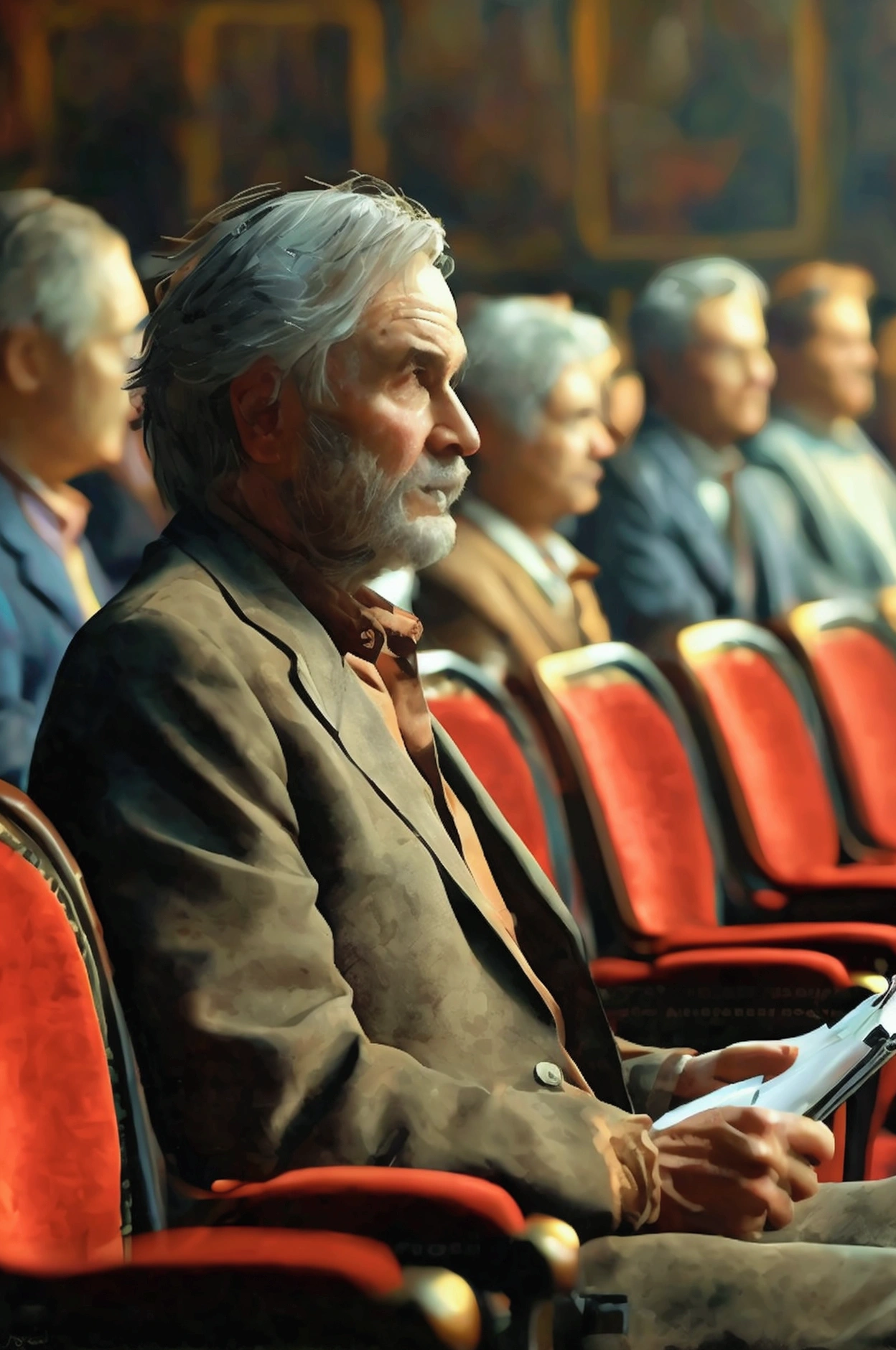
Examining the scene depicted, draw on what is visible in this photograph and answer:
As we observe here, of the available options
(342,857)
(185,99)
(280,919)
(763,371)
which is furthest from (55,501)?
(763,371)

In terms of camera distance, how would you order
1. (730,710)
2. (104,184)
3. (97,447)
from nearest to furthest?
(97,447)
(104,184)
(730,710)

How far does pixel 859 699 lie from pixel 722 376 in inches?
34.6

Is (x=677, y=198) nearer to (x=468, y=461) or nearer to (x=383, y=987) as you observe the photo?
(x=468, y=461)

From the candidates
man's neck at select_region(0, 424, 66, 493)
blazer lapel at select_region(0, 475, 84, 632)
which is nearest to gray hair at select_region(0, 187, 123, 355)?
man's neck at select_region(0, 424, 66, 493)

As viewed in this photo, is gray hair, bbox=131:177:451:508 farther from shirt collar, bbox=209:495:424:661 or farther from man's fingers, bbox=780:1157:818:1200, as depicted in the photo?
man's fingers, bbox=780:1157:818:1200

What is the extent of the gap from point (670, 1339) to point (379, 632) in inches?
26.4

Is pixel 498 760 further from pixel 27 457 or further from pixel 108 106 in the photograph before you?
pixel 108 106

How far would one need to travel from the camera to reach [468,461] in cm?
360

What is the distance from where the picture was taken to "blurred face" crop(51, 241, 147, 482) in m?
2.77

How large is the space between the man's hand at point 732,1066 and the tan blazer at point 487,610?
157 cm

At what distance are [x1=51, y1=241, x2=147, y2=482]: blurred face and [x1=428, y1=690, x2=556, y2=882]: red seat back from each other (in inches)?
26.4

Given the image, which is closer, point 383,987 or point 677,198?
point 383,987

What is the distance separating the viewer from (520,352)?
373 centimetres

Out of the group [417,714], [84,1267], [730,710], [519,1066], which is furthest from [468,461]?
[84,1267]
